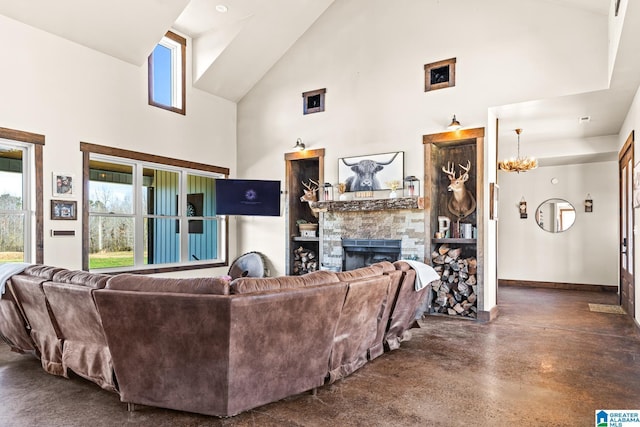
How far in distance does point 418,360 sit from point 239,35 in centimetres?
563

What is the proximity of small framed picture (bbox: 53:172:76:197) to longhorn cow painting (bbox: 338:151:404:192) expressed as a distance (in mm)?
3877

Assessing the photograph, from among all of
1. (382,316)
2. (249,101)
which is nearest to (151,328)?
(382,316)

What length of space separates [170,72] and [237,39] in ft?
4.32

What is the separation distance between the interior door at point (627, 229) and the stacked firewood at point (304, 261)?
4658mm

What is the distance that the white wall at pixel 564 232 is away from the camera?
8.12 m

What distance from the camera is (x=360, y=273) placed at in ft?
10.6

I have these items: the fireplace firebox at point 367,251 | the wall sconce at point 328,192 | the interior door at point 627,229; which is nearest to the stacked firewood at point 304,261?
the fireplace firebox at point 367,251

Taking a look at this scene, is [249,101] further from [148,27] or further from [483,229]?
[483,229]

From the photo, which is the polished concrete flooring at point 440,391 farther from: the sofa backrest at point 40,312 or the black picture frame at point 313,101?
the black picture frame at point 313,101

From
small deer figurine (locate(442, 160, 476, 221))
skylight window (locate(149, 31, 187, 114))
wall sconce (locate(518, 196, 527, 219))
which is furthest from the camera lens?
wall sconce (locate(518, 196, 527, 219))

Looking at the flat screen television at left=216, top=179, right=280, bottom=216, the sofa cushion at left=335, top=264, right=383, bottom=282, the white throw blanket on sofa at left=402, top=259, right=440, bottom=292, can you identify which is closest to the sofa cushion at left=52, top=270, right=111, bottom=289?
the sofa cushion at left=335, top=264, right=383, bottom=282

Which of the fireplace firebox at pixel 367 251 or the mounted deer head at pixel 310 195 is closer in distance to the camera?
the fireplace firebox at pixel 367 251

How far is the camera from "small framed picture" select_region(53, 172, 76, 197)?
5.20m

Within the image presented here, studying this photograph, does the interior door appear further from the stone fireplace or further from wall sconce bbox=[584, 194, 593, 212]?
the stone fireplace
